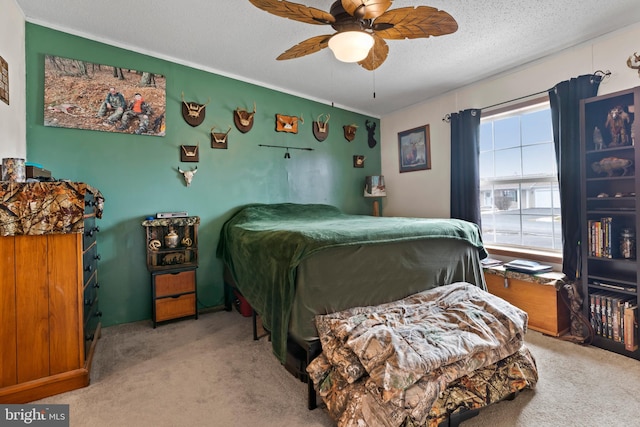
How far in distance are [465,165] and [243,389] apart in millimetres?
3039

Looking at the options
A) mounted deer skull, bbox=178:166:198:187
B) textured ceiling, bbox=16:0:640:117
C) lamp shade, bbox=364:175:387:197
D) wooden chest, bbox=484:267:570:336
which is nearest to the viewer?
textured ceiling, bbox=16:0:640:117

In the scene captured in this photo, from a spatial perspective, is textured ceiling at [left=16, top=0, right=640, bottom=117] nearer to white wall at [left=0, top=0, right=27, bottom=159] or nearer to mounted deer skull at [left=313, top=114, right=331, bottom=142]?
white wall at [left=0, top=0, right=27, bottom=159]

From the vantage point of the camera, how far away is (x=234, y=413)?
1.67 meters

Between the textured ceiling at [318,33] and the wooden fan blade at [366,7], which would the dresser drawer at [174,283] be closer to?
the textured ceiling at [318,33]

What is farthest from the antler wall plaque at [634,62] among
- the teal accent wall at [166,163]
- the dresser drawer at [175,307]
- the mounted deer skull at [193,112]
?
the dresser drawer at [175,307]

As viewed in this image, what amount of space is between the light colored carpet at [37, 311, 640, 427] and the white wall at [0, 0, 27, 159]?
5.38ft

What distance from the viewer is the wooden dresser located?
1.69 metres

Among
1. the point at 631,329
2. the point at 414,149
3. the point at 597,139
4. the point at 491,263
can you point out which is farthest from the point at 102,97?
the point at 631,329

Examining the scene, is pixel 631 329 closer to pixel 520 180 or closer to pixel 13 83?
pixel 520 180

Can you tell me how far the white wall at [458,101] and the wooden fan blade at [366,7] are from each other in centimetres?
213

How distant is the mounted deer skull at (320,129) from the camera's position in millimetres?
4078

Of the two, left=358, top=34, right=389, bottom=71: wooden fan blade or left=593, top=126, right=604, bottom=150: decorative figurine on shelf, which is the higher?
left=358, top=34, right=389, bottom=71: wooden fan blade

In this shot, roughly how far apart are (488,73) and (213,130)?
2955mm

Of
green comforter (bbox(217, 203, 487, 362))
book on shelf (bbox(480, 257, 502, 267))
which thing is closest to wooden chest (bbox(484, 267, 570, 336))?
book on shelf (bbox(480, 257, 502, 267))
